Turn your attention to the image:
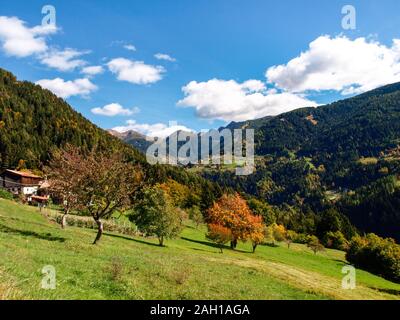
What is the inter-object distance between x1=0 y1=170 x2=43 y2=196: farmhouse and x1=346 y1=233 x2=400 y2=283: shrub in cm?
11865

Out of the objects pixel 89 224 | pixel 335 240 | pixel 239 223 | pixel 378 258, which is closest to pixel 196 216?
pixel 239 223

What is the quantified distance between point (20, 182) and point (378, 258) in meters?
129

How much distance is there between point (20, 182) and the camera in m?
140

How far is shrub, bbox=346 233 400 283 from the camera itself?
10044 cm

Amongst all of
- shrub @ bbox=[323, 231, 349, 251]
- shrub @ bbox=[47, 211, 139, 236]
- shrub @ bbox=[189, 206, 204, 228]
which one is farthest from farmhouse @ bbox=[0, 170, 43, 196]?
shrub @ bbox=[323, 231, 349, 251]

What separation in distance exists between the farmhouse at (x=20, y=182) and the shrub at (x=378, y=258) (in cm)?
11865

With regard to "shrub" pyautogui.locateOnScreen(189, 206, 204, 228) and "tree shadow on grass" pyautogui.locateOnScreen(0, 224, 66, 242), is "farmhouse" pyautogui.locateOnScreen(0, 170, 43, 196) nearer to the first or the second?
"shrub" pyautogui.locateOnScreen(189, 206, 204, 228)

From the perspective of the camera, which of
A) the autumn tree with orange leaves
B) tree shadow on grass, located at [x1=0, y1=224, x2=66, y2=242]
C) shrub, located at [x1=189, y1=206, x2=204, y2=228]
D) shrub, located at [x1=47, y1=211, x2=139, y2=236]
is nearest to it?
tree shadow on grass, located at [x1=0, y1=224, x2=66, y2=242]

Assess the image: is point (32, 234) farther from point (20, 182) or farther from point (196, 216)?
point (20, 182)

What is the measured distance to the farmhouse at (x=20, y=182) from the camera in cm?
13849

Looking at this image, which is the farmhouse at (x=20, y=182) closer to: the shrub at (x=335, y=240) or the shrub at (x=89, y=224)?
the shrub at (x=89, y=224)

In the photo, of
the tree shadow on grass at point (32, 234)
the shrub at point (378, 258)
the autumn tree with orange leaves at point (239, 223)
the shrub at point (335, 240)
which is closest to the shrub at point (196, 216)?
the autumn tree with orange leaves at point (239, 223)
